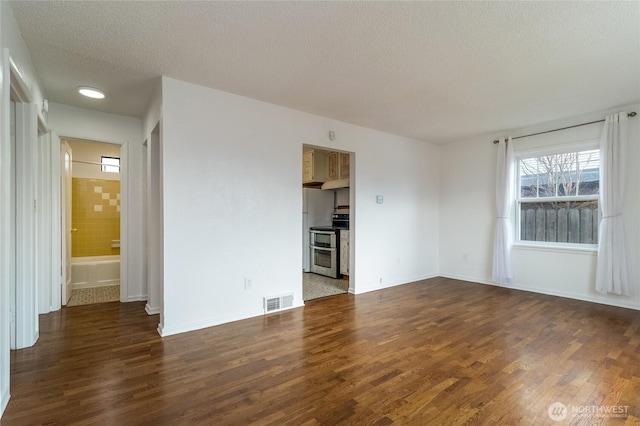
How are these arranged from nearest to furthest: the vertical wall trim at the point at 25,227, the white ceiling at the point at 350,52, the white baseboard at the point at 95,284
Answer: the white ceiling at the point at 350,52 < the vertical wall trim at the point at 25,227 < the white baseboard at the point at 95,284

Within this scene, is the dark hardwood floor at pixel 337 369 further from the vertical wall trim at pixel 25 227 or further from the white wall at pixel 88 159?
the white wall at pixel 88 159

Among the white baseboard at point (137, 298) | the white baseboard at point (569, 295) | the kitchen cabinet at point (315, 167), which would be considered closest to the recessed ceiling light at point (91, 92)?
the white baseboard at point (137, 298)

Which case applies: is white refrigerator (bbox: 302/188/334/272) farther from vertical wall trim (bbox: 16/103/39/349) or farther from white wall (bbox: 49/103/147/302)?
vertical wall trim (bbox: 16/103/39/349)

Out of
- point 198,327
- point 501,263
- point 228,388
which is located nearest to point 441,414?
point 228,388

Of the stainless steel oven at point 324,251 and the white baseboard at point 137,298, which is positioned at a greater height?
the stainless steel oven at point 324,251

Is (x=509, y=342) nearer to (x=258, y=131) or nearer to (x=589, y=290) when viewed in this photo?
→ (x=589, y=290)

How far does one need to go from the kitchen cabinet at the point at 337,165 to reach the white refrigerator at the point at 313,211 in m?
0.62

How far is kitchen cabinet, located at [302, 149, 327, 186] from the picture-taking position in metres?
6.23

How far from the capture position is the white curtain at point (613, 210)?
12.5 ft

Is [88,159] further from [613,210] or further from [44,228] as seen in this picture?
[613,210]

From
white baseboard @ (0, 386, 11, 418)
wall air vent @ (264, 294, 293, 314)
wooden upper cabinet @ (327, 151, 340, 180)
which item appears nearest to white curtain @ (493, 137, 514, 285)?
wooden upper cabinet @ (327, 151, 340, 180)

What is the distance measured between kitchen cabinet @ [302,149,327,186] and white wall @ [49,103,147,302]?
307cm

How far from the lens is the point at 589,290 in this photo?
13.6 ft

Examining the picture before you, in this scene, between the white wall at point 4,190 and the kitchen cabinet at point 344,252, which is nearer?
the white wall at point 4,190
